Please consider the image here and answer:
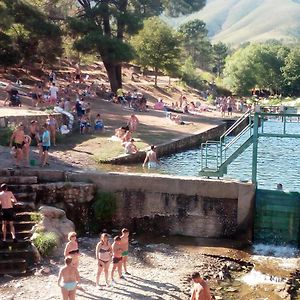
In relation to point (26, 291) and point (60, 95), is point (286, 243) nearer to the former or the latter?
point (26, 291)

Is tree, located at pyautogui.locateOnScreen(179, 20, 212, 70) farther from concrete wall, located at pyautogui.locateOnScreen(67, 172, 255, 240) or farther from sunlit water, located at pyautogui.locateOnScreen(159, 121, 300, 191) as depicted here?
concrete wall, located at pyautogui.locateOnScreen(67, 172, 255, 240)

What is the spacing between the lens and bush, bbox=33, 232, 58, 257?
570 inches

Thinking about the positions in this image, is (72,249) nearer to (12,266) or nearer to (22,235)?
(12,266)

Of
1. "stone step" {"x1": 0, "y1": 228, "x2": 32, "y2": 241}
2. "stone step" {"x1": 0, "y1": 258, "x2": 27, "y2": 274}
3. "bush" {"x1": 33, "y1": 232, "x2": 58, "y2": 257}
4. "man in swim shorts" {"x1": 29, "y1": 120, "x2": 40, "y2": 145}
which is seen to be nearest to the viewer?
"stone step" {"x1": 0, "y1": 258, "x2": 27, "y2": 274}

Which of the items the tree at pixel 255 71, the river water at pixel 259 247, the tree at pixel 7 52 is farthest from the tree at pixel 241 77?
the river water at pixel 259 247

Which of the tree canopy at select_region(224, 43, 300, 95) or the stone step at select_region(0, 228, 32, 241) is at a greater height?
the tree canopy at select_region(224, 43, 300, 95)

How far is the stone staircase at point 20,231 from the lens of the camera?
13.8m

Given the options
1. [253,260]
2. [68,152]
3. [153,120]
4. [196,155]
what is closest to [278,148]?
[196,155]

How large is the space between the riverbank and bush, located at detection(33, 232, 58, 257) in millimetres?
341

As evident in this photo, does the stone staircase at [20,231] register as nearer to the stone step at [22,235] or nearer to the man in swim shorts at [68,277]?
the stone step at [22,235]

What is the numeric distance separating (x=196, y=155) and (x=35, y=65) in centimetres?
2026

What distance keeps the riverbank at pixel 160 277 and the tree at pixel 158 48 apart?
1550 inches

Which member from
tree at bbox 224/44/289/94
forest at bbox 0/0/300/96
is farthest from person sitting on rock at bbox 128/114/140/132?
tree at bbox 224/44/289/94

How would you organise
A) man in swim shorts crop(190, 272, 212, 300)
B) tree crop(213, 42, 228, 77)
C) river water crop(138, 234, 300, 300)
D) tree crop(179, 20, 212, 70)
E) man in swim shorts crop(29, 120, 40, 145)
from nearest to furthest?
man in swim shorts crop(190, 272, 212, 300), river water crop(138, 234, 300, 300), man in swim shorts crop(29, 120, 40, 145), tree crop(179, 20, 212, 70), tree crop(213, 42, 228, 77)
